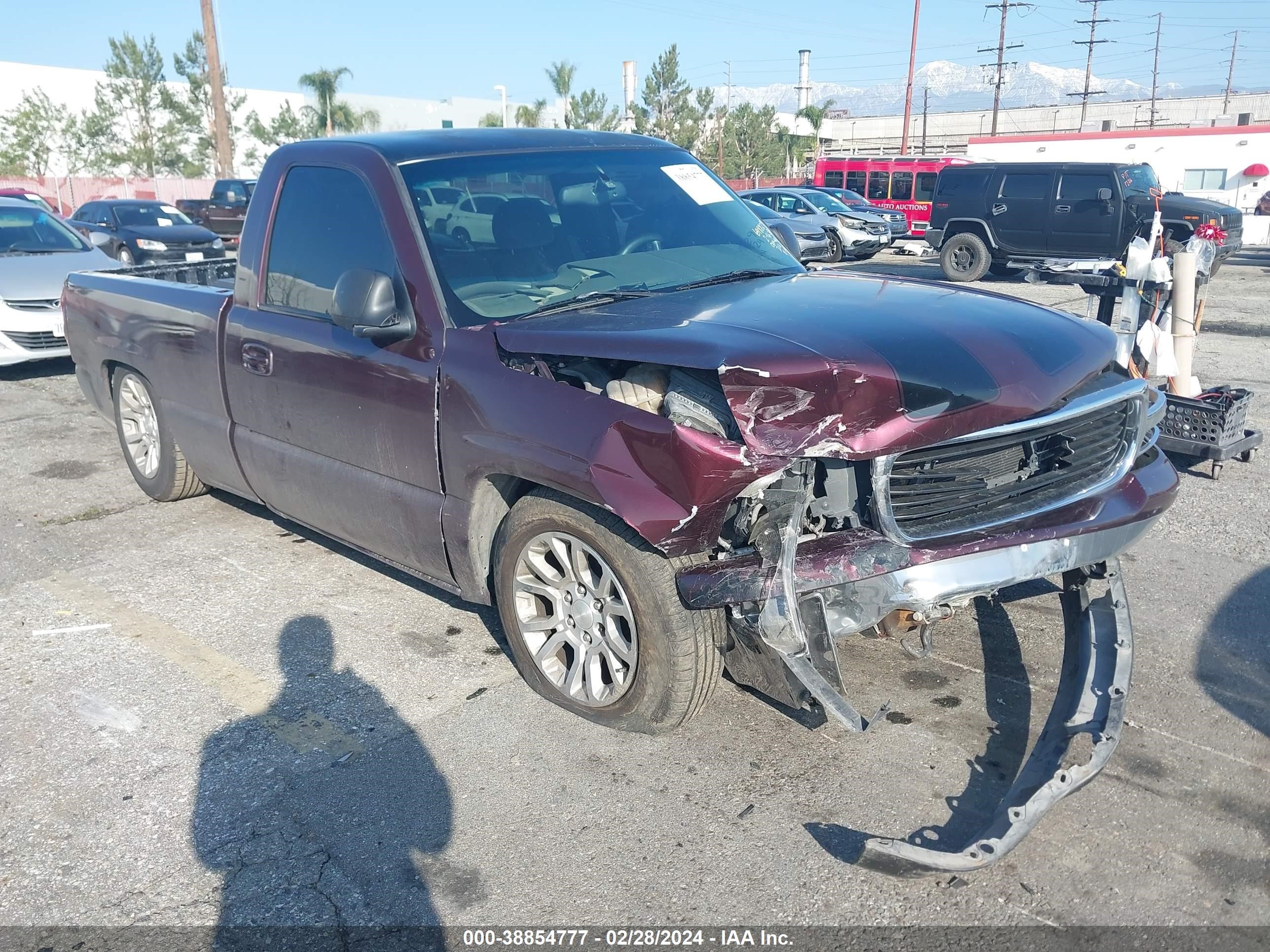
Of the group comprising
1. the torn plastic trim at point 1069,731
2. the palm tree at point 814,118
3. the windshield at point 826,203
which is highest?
the palm tree at point 814,118

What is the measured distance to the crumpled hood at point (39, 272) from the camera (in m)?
9.80

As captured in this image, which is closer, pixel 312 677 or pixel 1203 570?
pixel 312 677

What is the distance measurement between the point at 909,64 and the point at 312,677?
48830 mm

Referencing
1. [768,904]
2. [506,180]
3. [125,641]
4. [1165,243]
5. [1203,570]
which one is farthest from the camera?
[1165,243]

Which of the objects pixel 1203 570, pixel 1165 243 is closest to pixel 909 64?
pixel 1165 243

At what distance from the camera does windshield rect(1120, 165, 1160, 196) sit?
16531 mm

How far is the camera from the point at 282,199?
4422mm

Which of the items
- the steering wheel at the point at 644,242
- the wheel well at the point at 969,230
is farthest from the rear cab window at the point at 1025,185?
the steering wheel at the point at 644,242

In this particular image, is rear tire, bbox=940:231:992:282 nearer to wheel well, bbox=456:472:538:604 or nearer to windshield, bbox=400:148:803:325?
windshield, bbox=400:148:803:325

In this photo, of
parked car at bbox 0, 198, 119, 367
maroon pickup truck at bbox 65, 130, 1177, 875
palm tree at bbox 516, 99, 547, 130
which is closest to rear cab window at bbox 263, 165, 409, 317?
maroon pickup truck at bbox 65, 130, 1177, 875

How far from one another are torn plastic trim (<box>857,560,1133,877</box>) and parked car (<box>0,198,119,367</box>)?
899 centimetres

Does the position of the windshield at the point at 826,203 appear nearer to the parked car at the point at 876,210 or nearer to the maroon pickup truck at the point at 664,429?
the parked car at the point at 876,210

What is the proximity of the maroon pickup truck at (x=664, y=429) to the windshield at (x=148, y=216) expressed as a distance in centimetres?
1657

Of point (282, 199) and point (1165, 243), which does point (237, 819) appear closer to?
point (282, 199)
